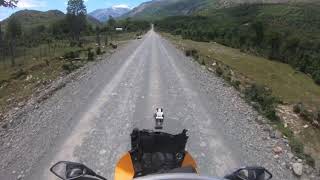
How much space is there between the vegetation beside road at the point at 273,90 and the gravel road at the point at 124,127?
82 cm

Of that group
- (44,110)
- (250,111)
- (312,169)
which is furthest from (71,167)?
(250,111)

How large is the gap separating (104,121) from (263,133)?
15.8 ft

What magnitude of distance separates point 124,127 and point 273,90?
27942 mm

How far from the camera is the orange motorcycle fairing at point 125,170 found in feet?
25.2

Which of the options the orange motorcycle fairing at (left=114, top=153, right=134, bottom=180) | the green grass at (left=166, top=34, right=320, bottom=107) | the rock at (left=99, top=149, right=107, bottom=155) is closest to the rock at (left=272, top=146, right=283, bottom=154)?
the rock at (left=99, top=149, right=107, bottom=155)

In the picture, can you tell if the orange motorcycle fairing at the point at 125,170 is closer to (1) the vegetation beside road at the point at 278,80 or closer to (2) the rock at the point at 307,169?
(2) the rock at the point at 307,169

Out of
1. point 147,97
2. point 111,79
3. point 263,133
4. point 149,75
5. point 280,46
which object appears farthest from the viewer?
point 280,46

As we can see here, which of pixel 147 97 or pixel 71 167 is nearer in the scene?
pixel 71 167

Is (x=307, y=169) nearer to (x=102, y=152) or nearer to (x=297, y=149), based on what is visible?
(x=297, y=149)

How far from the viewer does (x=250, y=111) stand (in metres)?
18.1

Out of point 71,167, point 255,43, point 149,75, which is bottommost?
point 255,43

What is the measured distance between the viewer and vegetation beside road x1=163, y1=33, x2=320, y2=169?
57.5 ft

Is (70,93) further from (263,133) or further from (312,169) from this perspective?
(312,169)

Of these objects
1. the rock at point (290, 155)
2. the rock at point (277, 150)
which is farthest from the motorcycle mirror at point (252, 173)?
the rock at point (277, 150)
